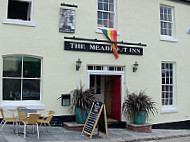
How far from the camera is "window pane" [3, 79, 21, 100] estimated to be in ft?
33.0

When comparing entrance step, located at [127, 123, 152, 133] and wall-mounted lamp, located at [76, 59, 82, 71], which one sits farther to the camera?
entrance step, located at [127, 123, 152, 133]

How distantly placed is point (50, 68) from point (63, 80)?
73 cm

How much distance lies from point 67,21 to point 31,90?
3.19 m

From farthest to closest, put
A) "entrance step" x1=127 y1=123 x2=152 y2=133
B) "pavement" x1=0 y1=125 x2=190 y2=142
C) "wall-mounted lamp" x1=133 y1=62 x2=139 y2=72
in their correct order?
A: "wall-mounted lamp" x1=133 y1=62 x2=139 y2=72, "entrance step" x1=127 y1=123 x2=152 y2=133, "pavement" x1=0 y1=125 x2=190 y2=142

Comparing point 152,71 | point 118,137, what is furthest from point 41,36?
point 152,71

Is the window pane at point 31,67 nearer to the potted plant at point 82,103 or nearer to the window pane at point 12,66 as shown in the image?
the window pane at point 12,66

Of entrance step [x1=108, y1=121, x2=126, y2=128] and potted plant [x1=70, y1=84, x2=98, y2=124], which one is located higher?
potted plant [x1=70, y1=84, x2=98, y2=124]

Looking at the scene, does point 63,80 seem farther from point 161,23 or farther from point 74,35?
point 161,23

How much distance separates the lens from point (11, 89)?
10.1 meters

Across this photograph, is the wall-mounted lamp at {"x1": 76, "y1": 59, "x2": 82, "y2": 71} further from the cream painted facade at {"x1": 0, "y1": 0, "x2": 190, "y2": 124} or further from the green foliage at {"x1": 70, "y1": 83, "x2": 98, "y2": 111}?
the green foliage at {"x1": 70, "y1": 83, "x2": 98, "y2": 111}

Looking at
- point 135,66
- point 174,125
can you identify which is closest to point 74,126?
point 135,66

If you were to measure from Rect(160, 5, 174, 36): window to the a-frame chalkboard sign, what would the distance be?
20.9 ft

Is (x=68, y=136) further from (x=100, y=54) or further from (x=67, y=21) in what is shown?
(x=67, y=21)

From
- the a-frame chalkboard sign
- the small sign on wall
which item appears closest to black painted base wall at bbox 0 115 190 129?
the a-frame chalkboard sign
